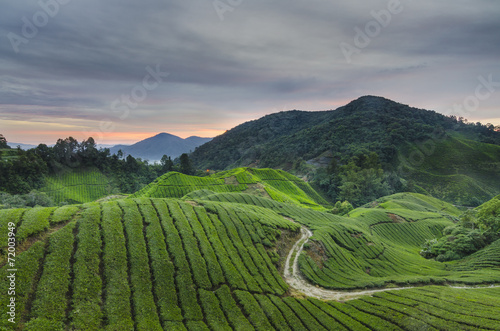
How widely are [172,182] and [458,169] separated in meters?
187

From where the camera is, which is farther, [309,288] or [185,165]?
[185,165]

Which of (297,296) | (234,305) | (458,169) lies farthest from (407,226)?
(458,169)

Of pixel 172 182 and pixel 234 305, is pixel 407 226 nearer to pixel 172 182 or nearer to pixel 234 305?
pixel 234 305

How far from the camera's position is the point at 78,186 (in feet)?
404

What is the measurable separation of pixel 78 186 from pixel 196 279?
423ft

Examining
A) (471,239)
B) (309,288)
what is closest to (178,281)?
(309,288)

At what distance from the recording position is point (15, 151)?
133000mm

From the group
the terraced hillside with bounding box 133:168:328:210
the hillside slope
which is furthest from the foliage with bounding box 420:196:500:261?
the terraced hillside with bounding box 133:168:328:210

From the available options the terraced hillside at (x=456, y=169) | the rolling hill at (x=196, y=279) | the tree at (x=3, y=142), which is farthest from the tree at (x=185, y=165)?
the terraced hillside at (x=456, y=169)

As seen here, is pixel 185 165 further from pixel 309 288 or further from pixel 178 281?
pixel 178 281

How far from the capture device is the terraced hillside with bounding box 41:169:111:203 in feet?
364

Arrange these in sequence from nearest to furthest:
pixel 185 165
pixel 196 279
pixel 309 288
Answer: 1. pixel 196 279
2. pixel 309 288
3. pixel 185 165

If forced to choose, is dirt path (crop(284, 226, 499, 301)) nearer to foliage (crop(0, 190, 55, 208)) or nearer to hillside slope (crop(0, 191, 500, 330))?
hillside slope (crop(0, 191, 500, 330))

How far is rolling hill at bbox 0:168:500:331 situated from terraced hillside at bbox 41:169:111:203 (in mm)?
105392
